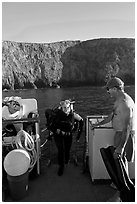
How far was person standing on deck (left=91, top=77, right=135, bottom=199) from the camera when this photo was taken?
3.01 m

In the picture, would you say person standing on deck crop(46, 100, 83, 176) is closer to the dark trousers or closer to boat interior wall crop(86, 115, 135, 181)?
the dark trousers

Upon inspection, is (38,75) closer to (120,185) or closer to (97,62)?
(97,62)

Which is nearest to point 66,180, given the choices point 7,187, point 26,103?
point 7,187

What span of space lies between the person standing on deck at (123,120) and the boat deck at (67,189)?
800 millimetres

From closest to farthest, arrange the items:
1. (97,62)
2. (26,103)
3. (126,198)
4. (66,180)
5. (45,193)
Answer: (126,198)
(45,193)
(66,180)
(26,103)
(97,62)

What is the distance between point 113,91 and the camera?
3227mm

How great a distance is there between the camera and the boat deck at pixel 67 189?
362 centimetres

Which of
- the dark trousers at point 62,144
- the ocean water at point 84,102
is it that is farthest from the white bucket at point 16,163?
the ocean water at point 84,102

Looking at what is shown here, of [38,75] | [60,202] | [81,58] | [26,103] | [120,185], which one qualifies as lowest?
[60,202]

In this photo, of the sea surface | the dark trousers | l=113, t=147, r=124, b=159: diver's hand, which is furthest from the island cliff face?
l=113, t=147, r=124, b=159: diver's hand

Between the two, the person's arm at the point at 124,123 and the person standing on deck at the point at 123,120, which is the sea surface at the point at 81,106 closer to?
the person standing on deck at the point at 123,120

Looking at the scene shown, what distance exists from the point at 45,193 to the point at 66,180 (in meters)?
0.53

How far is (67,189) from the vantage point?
387cm

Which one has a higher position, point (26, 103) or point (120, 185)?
point (26, 103)
